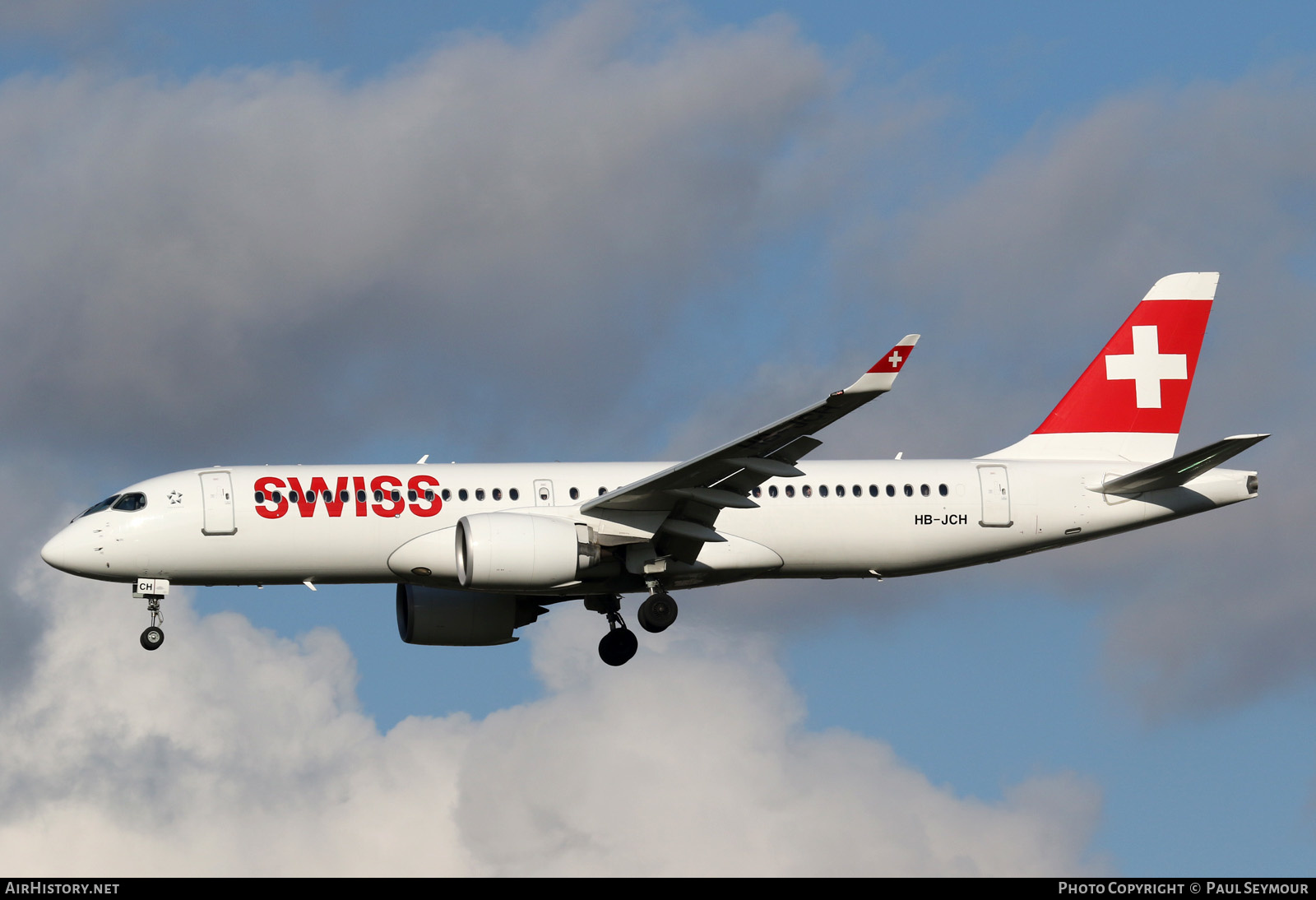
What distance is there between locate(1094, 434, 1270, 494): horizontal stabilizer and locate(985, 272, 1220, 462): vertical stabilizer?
211 centimetres

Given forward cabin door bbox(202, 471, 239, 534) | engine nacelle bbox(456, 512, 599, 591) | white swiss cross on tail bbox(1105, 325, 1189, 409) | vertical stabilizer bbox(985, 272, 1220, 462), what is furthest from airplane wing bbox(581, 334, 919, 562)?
white swiss cross on tail bbox(1105, 325, 1189, 409)

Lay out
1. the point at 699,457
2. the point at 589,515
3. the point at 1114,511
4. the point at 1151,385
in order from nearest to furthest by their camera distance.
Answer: the point at 699,457, the point at 589,515, the point at 1114,511, the point at 1151,385

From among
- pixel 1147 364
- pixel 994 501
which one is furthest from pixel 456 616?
pixel 1147 364

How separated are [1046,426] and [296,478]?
59.7 ft

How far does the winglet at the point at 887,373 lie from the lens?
105ft

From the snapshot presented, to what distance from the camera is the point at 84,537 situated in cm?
3825

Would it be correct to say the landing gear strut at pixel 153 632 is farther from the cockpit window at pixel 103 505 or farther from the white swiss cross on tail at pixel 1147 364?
the white swiss cross on tail at pixel 1147 364

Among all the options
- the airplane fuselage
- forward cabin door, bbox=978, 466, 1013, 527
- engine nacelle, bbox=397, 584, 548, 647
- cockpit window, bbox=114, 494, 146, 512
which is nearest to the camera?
the airplane fuselage

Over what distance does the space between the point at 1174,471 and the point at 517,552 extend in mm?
15135

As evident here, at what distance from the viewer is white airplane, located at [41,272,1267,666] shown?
123 feet

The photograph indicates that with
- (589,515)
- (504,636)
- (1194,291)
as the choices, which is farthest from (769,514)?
(1194,291)

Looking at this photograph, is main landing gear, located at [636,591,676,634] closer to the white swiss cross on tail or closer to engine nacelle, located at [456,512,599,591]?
engine nacelle, located at [456,512,599,591]

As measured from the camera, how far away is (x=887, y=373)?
106ft
